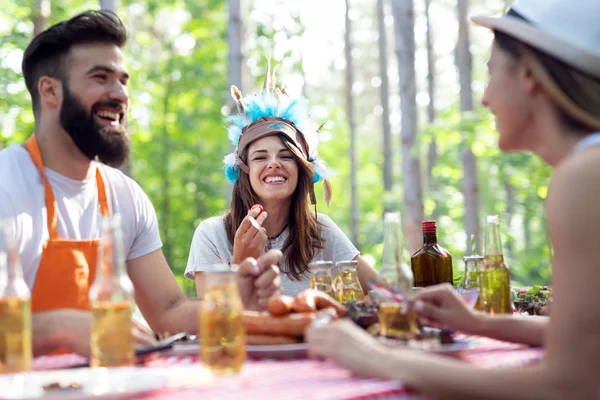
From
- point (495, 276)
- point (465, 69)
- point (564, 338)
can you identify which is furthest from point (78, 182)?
point (465, 69)

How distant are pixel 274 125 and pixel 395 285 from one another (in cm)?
221

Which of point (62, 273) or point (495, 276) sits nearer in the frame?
point (495, 276)

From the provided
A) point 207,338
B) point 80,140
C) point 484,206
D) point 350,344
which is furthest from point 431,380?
point 484,206

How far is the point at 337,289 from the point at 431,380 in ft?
3.75

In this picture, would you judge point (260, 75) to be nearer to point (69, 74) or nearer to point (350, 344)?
point (69, 74)

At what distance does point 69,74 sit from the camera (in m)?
3.30

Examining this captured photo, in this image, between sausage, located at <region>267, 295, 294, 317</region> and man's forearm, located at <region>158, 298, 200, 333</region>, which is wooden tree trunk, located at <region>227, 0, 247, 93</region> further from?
sausage, located at <region>267, 295, 294, 317</region>

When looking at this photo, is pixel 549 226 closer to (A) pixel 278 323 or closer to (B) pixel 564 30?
(B) pixel 564 30

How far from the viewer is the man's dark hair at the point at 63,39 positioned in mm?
3283

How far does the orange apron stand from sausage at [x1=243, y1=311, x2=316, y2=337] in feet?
3.76

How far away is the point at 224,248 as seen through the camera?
385 cm

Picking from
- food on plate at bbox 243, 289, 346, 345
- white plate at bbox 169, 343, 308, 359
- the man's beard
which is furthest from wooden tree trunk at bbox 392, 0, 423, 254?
white plate at bbox 169, 343, 308, 359

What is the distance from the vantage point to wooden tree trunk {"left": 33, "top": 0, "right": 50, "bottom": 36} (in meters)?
9.13

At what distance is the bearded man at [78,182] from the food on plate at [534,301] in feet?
4.16
